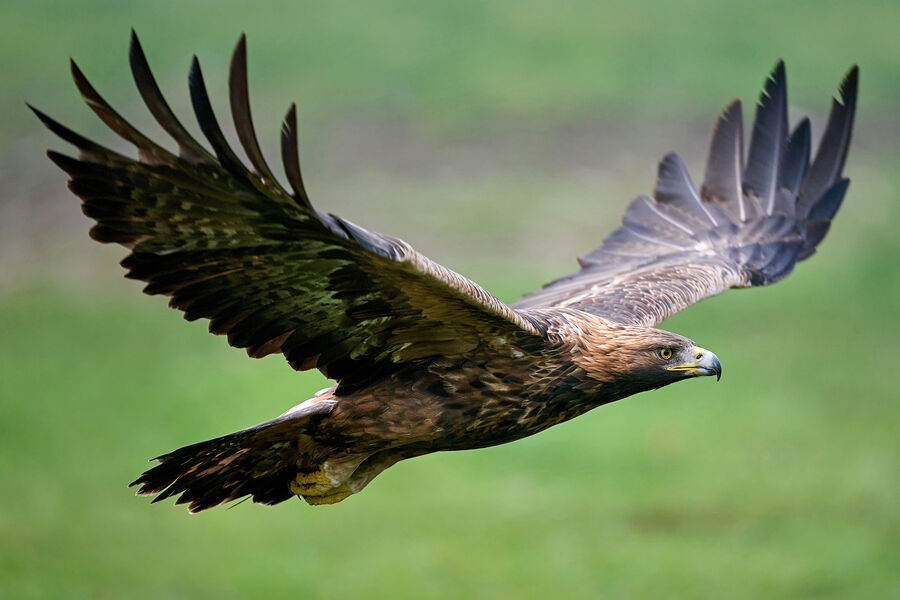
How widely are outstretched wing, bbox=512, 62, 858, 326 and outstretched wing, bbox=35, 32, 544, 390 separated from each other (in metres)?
3.19

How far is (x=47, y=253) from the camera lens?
992 inches

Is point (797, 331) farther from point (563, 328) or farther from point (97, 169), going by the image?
point (97, 169)

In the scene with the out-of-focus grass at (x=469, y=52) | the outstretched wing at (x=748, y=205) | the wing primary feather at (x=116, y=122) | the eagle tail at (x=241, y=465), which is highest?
the out-of-focus grass at (x=469, y=52)

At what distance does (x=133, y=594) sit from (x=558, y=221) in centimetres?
1001

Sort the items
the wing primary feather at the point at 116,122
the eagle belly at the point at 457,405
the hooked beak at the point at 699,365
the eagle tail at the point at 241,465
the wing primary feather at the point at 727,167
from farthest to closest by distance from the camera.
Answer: the wing primary feather at the point at 727,167
the hooked beak at the point at 699,365
the eagle tail at the point at 241,465
the eagle belly at the point at 457,405
the wing primary feather at the point at 116,122

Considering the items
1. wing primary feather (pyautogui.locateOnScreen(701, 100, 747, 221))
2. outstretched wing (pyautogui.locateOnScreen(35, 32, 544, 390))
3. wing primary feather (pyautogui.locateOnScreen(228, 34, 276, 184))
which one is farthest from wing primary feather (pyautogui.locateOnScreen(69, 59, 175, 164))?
wing primary feather (pyautogui.locateOnScreen(701, 100, 747, 221))

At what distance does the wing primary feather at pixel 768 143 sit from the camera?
1133cm

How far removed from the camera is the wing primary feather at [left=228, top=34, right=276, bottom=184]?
5936 millimetres

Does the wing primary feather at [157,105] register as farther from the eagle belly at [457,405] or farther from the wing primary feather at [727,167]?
the wing primary feather at [727,167]

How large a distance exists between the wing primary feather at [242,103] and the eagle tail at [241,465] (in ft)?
6.06

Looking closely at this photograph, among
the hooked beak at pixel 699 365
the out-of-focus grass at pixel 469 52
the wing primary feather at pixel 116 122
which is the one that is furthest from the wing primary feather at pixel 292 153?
the out-of-focus grass at pixel 469 52

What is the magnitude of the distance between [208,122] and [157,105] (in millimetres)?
206

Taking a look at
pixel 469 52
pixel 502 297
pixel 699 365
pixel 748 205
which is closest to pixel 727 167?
pixel 748 205

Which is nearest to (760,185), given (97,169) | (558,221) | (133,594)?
(97,169)
